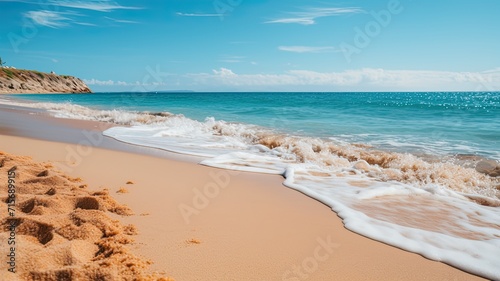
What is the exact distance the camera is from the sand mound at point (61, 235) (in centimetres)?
232

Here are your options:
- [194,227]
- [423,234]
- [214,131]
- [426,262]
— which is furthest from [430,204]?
[214,131]

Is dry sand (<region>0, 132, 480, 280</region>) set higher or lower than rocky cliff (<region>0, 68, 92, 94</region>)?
lower

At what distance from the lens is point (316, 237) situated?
3.56 metres

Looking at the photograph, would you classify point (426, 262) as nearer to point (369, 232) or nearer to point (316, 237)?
point (369, 232)

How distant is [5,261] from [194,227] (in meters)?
1.67

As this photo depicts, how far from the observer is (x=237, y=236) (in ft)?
11.3
